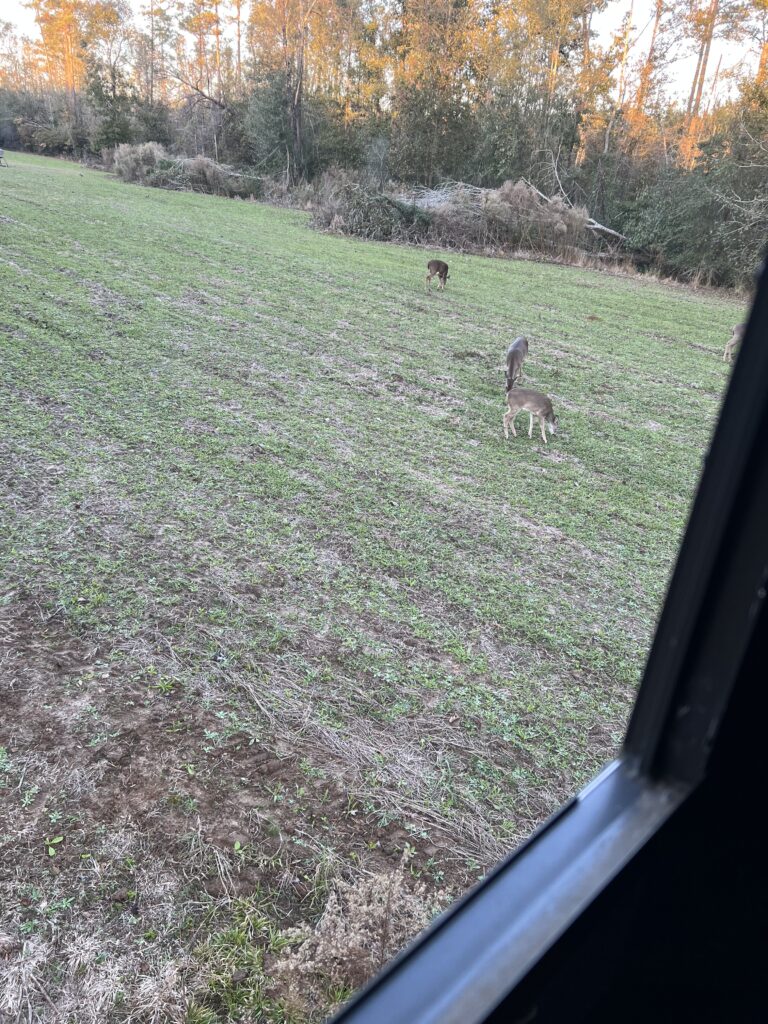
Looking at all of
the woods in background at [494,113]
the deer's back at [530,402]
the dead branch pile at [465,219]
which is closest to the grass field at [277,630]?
the deer's back at [530,402]

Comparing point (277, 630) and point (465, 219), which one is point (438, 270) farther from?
point (277, 630)

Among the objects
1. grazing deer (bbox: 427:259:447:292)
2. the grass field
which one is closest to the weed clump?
the grass field

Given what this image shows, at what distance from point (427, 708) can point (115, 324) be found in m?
5.04

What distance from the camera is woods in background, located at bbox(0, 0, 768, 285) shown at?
1595 centimetres

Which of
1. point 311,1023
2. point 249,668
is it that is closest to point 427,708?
point 249,668

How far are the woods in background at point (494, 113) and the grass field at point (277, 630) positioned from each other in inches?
482

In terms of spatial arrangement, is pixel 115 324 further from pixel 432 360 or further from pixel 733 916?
pixel 733 916

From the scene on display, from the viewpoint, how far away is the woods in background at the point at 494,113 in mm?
15945

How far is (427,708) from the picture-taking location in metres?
2.50

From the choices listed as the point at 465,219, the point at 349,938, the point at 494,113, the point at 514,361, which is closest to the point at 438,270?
the point at 514,361

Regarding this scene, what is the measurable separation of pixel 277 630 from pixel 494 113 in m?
21.2

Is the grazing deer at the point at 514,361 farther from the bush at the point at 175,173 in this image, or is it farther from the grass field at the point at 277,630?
the bush at the point at 175,173

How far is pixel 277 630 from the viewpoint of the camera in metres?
2.78

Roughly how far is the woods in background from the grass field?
12243 millimetres
